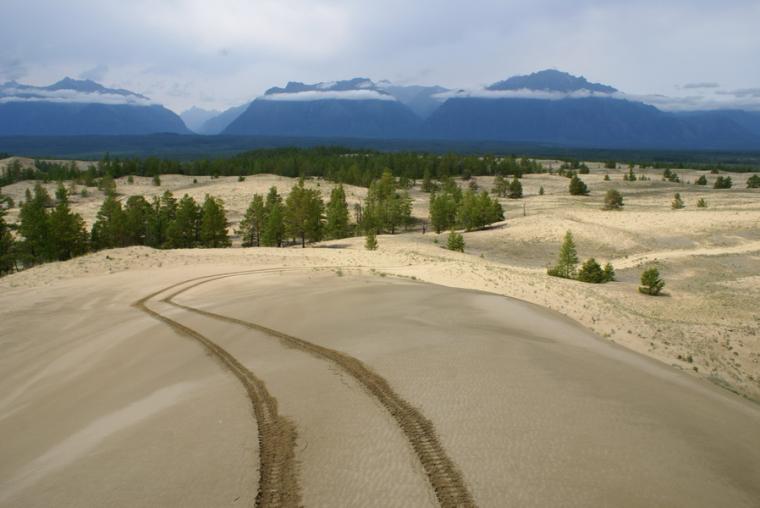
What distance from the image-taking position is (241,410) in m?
8.69

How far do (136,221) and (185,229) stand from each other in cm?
709

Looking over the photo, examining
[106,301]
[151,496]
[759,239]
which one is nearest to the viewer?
[151,496]

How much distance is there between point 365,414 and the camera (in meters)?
8.09

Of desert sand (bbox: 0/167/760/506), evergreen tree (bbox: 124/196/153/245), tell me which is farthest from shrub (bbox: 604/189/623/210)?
evergreen tree (bbox: 124/196/153/245)

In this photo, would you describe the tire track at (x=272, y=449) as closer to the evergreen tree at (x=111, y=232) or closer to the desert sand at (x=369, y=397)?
the desert sand at (x=369, y=397)

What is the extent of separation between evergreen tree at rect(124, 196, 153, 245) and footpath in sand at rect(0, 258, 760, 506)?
50.4m

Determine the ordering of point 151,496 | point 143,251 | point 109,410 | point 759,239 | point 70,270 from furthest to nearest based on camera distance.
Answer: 1. point 759,239
2. point 143,251
3. point 70,270
4. point 109,410
5. point 151,496

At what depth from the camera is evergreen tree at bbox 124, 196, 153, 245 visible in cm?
6378

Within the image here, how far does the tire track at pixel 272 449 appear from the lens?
6.07 m

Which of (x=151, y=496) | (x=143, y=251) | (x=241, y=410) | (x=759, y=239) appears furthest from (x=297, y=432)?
(x=759, y=239)

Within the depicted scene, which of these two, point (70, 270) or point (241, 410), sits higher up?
point (241, 410)

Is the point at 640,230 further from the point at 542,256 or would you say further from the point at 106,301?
the point at 106,301

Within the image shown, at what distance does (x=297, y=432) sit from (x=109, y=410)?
15.1 feet

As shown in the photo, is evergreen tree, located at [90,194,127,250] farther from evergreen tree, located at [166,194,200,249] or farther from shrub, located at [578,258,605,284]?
shrub, located at [578,258,605,284]
